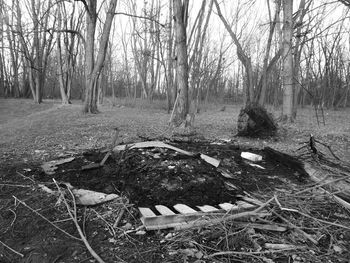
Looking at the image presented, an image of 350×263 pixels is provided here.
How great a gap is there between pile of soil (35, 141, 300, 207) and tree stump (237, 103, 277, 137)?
239 cm

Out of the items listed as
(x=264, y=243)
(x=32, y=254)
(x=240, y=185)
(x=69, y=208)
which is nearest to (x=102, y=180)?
(x=69, y=208)

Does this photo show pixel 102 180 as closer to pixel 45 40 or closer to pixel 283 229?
pixel 283 229

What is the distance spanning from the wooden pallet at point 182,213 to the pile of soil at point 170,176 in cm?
16

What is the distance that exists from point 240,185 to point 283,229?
3.59 ft

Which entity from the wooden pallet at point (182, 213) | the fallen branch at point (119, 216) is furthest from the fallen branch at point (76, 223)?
the wooden pallet at point (182, 213)

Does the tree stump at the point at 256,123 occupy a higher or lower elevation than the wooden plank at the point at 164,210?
higher

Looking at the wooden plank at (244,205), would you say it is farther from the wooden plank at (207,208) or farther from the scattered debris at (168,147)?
the scattered debris at (168,147)

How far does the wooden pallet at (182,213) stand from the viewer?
8.13 feet

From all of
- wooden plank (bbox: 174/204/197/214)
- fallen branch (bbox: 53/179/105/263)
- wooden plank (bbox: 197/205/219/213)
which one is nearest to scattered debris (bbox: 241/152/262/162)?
wooden plank (bbox: 197/205/219/213)

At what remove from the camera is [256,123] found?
6.96 m

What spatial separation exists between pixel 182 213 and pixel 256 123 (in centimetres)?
494

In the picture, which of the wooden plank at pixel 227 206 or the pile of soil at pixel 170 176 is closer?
the wooden plank at pixel 227 206

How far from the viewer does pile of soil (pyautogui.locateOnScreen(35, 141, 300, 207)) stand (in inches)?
121

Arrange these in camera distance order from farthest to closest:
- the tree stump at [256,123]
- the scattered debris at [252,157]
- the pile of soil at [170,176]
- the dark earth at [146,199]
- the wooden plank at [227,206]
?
the tree stump at [256,123] → the scattered debris at [252,157] → the pile of soil at [170,176] → the wooden plank at [227,206] → the dark earth at [146,199]
